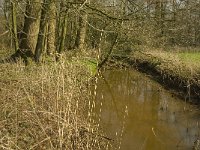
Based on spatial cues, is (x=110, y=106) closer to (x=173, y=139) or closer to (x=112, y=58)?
(x=173, y=139)

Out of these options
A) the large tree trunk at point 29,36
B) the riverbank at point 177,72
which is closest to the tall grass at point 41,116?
the large tree trunk at point 29,36

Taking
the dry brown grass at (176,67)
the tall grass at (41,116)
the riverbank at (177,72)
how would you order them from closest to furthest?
the tall grass at (41,116) < the riverbank at (177,72) < the dry brown grass at (176,67)

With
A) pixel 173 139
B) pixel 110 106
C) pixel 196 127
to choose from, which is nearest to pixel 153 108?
pixel 110 106

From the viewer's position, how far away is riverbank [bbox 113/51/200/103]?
13094 mm

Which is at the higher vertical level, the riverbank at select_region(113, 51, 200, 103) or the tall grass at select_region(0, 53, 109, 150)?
the tall grass at select_region(0, 53, 109, 150)

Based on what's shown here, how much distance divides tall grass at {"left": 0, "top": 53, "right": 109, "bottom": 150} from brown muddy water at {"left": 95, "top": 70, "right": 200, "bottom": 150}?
1097 mm

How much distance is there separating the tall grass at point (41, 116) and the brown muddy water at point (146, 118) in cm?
110

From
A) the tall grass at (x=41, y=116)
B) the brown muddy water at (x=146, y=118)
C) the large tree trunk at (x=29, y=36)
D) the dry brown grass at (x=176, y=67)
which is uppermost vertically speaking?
the large tree trunk at (x=29, y=36)

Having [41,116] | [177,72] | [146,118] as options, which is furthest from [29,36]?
[41,116]

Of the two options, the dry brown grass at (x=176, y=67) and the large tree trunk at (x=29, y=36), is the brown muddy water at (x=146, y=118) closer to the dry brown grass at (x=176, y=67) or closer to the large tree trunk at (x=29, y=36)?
the dry brown grass at (x=176, y=67)

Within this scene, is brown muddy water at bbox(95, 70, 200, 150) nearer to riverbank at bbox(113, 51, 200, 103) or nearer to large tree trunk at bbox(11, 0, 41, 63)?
riverbank at bbox(113, 51, 200, 103)

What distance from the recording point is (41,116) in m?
6.18

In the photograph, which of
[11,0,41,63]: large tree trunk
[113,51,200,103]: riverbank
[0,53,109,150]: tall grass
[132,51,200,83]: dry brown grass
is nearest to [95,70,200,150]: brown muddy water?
[113,51,200,103]: riverbank

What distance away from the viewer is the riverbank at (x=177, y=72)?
13.1 m
